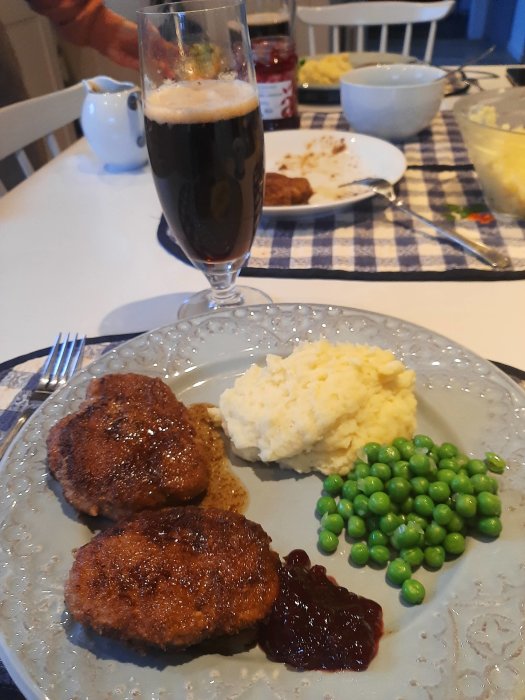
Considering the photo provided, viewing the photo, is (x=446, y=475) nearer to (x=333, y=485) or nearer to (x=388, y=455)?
(x=388, y=455)

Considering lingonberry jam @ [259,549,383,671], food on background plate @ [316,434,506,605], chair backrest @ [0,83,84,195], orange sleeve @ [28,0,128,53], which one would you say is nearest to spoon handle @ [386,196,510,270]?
food on background plate @ [316,434,506,605]

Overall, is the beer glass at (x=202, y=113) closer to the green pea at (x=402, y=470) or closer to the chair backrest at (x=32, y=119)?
the green pea at (x=402, y=470)

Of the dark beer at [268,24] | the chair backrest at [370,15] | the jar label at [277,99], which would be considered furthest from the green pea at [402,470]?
the chair backrest at [370,15]

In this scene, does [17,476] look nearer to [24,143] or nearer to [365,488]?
[365,488]

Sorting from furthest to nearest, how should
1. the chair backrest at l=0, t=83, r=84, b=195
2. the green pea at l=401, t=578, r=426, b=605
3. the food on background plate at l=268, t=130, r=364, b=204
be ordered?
1. the chair backrest at l=0, t=83, r=84, b=195
2. the food on background plate at l=268, t=130, r=364, b=204
3. the green pea at l=401, t=578, r=426, b=605

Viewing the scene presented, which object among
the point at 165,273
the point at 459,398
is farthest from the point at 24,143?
the point at 459,398

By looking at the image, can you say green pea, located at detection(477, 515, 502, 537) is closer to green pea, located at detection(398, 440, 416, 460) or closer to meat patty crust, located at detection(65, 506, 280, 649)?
green pea, located at detection(398, 440, 416, 460)
